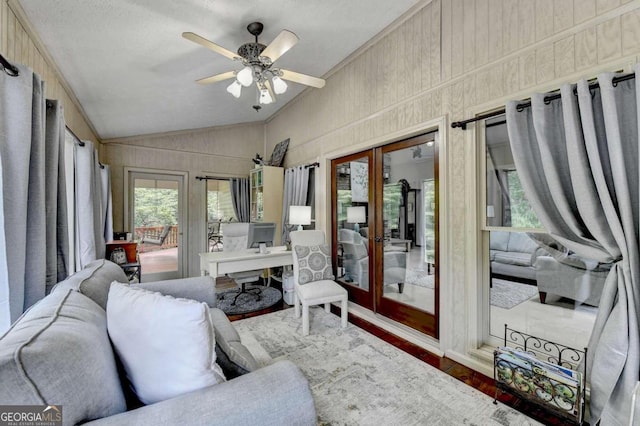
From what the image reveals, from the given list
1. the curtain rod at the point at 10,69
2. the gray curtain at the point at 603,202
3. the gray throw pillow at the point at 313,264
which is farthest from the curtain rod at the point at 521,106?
the curtain rod at the point at 10,69

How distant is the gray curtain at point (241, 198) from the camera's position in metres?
5.45

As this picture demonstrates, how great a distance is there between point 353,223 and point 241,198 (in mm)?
2858

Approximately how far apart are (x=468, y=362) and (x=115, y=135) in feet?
18.2

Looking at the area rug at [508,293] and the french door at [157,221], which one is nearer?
the area rug at [508,293]

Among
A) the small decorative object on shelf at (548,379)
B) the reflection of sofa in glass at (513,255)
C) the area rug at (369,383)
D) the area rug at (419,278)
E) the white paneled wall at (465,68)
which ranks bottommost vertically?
the area rug at (369,383)

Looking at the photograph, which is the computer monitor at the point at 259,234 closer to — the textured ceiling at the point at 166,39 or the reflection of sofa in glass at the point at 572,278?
the textured ceiling at the point at 166,39

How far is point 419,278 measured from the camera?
2.84m

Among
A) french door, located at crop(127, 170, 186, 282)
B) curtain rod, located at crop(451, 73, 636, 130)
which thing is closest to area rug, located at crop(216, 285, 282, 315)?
french door, located at crop(127, 170, 186, 282)

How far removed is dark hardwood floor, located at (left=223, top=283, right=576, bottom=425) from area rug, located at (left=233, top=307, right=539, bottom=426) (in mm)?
61

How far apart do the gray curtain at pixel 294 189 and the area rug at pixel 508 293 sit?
109 inches

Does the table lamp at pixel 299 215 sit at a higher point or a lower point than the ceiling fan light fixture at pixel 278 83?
lower

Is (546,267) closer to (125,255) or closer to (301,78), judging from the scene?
(301,78)

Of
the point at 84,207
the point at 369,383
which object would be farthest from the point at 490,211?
the point at 84,207

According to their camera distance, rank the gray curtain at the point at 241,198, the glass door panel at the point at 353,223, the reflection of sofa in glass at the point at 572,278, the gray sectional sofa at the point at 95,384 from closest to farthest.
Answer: the gray sectional sofa at the point at 95,384, the reflection of sofa in glass at the point at 572,278, the glass door panel at the point at 353,223, the gray curtain at the point at 241,198
